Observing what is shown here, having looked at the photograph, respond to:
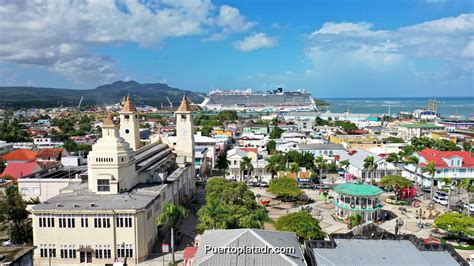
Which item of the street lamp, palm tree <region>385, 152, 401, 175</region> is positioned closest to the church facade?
the street lamp

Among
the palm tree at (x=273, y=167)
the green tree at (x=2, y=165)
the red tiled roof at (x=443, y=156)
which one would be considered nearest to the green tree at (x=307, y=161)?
the palm tree at (x=273, y=167)

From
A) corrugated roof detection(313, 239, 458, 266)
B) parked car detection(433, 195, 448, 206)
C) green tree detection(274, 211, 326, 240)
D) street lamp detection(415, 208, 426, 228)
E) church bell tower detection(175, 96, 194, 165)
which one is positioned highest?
church bell tower detection(175, 96, 194, 165)

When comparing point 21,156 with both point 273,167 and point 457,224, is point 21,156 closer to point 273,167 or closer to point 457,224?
point 273,167

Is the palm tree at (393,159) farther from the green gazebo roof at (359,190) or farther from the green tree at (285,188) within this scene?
the green tree at (285,188)

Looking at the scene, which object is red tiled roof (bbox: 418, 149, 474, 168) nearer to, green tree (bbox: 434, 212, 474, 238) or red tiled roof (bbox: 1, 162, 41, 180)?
green tree (bbox: 434, 212, 474, 238)

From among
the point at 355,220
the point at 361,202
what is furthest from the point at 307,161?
the point at 355,220

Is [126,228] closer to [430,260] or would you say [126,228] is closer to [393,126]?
[430,260]

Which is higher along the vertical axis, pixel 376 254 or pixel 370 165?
pixel 376 254

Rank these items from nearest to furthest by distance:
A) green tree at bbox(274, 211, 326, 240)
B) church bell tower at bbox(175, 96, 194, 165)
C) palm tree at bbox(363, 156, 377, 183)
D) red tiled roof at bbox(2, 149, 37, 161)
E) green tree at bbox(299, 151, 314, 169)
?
green tree at bbox(274, 211, 326, 240) → church bell tower at bbox(175, 96, 194, 165) → palm tree at bbox(363, 156, 377, 183) → green tree at bbox(299, 151, 314, 169) → red tiled roof at bbox(2, 149, 37, 161)
